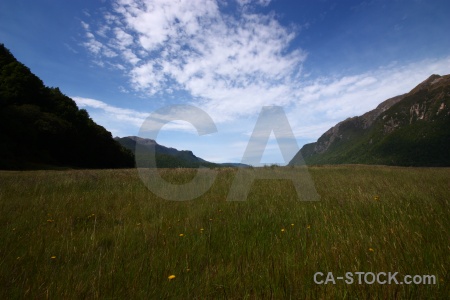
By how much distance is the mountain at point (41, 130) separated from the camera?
30.7 m

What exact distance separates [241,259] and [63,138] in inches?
1822

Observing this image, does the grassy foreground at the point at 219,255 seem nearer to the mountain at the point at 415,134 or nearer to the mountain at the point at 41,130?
the mountain at the point at 41,130

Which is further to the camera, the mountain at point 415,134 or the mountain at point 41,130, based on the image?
the mountain at point 415,134

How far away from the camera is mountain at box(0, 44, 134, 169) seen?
3067cm

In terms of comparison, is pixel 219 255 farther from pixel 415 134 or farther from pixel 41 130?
pixel 415 134

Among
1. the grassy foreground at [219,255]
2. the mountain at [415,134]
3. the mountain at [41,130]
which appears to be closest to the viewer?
the grassy foreground at [219,255]

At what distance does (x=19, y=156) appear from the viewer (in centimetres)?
3106

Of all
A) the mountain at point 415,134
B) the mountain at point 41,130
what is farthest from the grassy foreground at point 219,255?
the mountain at point 415,134

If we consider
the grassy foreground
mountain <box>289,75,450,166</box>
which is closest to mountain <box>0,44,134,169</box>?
the grassy foreground

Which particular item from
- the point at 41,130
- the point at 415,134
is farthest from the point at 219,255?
the point at 415,134

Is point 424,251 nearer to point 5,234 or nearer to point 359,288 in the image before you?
point 359,288

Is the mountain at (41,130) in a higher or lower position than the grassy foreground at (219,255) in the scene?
higher

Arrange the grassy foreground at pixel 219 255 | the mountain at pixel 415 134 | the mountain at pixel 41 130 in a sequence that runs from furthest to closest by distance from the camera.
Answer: the mountain at pixel 415 134
the mountain at pixel 41 130
the grassy foreground at pixel 219 255

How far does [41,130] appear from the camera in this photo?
3347cm
